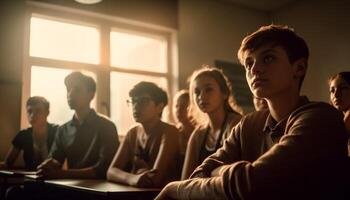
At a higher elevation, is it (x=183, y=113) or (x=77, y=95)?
(x=77, y=95)

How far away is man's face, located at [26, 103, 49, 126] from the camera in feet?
10.9

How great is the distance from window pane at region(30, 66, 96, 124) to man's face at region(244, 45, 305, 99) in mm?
3282

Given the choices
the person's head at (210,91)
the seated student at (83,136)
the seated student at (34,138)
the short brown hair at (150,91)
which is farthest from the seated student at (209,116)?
the seated student at (34,138)

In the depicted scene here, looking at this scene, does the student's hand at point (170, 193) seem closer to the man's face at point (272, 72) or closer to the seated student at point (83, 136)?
the man's face at point (272, 72)

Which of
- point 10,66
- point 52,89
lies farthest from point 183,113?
point 10,66

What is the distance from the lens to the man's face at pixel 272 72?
4.01ft

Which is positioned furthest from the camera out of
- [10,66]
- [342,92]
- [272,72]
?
[10,66]

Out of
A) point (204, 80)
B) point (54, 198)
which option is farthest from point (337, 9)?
point (54, 198)

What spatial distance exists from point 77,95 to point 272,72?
5.95 feet

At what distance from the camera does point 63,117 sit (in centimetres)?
420

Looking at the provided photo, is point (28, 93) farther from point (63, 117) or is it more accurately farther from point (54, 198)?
point (54, 198)

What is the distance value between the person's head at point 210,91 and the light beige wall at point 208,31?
272 centimetres

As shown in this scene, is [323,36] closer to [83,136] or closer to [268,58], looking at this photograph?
[83,136]

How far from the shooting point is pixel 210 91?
2.17m
